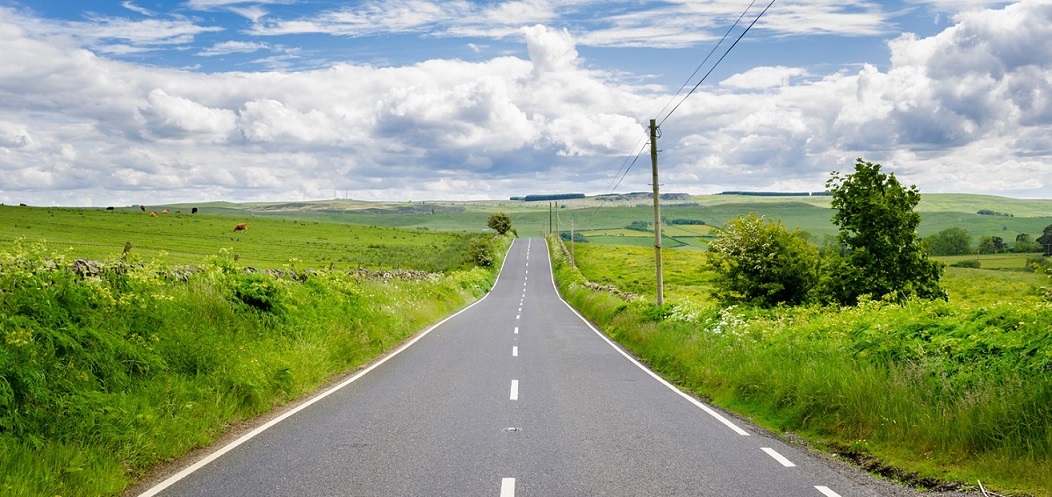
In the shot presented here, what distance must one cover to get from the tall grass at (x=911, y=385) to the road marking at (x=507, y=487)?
4.24 meters

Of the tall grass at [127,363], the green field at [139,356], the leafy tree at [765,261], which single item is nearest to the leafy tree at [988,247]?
the leafy tree at [765,261]

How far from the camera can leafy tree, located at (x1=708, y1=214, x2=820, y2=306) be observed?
115 ft

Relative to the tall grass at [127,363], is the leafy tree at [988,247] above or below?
below

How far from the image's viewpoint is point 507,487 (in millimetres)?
6742

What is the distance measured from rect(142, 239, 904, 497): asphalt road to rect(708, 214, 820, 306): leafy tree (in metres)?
22.1

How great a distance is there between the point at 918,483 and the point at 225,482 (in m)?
7.03

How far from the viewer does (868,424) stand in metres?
9.09

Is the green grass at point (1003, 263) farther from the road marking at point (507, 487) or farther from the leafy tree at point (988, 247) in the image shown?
the road marking at point (507, 487)

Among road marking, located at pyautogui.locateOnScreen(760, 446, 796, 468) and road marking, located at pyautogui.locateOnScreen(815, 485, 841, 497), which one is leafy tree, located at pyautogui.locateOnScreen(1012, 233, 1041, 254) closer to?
road marking, located at pyautogui.locateOnScreen(760, 446, 796, 468)

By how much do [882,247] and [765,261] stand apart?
5.31 m

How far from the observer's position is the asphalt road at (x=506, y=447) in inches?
269

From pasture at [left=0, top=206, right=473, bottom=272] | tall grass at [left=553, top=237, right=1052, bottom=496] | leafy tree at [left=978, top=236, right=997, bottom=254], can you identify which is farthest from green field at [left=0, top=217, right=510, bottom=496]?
leafy tree at [left=978, top=236, right=997, bottom=254]

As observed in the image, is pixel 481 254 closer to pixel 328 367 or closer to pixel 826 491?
pixel 328 367

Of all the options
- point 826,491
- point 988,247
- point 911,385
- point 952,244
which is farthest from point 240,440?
point 988,247
